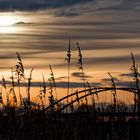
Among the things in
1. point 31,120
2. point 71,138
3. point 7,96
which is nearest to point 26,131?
point 31,120

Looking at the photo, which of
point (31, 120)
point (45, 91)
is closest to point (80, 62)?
point (45, 91)

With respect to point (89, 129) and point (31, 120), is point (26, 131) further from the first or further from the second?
point (89, 129)

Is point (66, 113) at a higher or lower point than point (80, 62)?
lower

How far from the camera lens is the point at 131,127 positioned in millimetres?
13164

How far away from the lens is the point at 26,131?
13.5m

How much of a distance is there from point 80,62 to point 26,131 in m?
2.38

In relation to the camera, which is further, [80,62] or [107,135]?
[80,62]

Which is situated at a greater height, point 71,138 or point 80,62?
point 80,62

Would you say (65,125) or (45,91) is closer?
(65,125)

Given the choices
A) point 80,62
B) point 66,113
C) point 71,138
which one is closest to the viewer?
point 71,138

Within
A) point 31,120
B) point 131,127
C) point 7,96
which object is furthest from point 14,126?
point 131,127

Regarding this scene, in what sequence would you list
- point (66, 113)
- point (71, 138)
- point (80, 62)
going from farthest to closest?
point (80, 62), point (66, 113), point (71, 138)

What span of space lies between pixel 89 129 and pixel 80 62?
2.27 metres

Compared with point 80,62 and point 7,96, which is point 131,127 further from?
point 7,96
